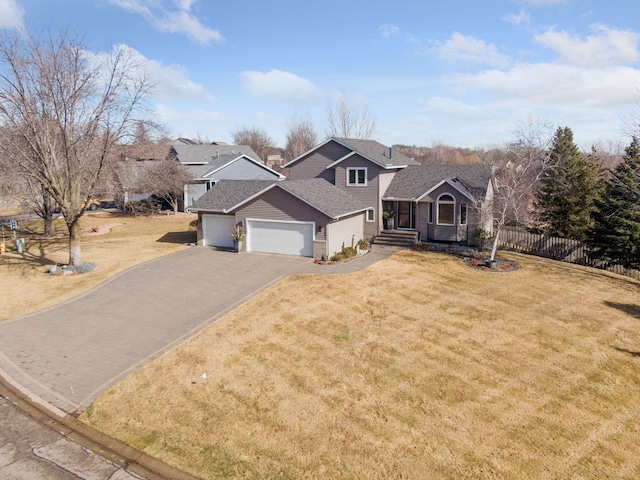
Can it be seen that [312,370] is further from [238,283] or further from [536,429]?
[238,283]

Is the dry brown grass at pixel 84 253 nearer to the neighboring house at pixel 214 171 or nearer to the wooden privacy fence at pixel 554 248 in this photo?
the neighboring house at pixel 214 171

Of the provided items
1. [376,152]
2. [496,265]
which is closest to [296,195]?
[376,152]

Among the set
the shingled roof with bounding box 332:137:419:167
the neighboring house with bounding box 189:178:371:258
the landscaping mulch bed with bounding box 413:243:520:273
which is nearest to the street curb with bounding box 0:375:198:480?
the neighboring house with bounding box 189:178:371:258

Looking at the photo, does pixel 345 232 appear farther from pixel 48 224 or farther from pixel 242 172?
pixel 48 224

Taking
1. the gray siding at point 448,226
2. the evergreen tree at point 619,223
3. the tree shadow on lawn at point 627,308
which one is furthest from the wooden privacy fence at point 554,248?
the tree shadow on lawn at point 627,308

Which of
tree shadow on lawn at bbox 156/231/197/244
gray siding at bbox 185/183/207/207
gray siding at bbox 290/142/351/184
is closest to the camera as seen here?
gray siding at bbox 290/142/351/184

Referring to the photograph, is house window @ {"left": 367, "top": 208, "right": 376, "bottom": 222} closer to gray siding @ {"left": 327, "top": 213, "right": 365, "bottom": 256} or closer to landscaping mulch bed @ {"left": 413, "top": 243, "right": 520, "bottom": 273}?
gray siding @ {"left": 327, "top": 213, "right": 365, "bottom": 256}
